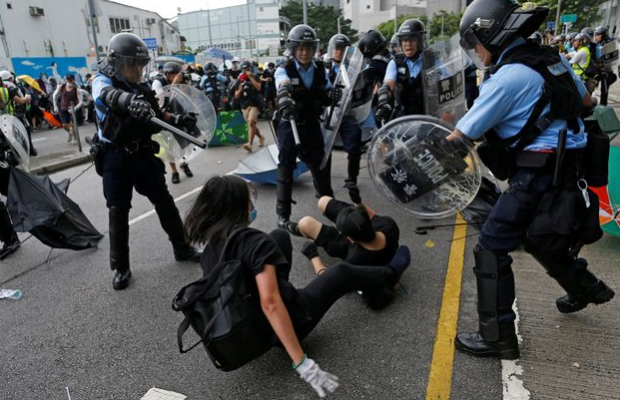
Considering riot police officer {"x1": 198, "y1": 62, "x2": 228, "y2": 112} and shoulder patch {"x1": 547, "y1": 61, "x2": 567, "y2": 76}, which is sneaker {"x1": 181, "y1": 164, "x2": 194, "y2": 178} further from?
shoulder patch {"x1": 547, "y1": 61, "x2": 567, "y2": 76}

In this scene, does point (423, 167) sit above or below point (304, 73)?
below

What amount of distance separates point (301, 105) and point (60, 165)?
6.40 metres

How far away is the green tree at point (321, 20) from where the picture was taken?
58625mm

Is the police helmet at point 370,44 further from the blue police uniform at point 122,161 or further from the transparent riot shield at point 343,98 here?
the blue police uniform at point 122,161

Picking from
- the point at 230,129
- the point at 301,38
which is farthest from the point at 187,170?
the point at 301,38

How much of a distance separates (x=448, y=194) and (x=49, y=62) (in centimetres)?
2079

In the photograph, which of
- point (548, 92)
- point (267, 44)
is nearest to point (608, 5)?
point (548, 92)

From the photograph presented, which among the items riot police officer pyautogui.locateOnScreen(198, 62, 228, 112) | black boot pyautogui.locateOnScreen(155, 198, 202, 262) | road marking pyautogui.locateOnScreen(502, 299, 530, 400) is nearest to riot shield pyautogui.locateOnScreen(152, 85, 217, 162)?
black boot pyautogui.locateOnScreen(155, 198, 202, 262)

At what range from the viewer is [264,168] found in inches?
232

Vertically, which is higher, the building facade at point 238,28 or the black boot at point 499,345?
the building facade at point 238,28

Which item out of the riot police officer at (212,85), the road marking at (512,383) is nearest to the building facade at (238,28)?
the riot police officer at (212,85)

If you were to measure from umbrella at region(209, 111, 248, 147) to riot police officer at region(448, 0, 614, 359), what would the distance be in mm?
7585

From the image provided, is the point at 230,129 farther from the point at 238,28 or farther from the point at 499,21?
the point at 238,28

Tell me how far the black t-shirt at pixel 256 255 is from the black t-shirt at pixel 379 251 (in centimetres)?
83
